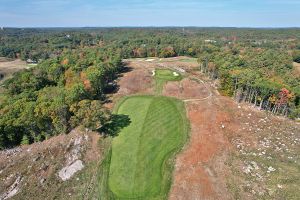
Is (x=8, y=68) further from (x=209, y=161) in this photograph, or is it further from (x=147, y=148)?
(x=209, y=161)

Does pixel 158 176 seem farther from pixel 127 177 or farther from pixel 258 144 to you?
pixel 258 144

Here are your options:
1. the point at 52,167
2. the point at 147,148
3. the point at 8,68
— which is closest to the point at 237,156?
the point at 147,148

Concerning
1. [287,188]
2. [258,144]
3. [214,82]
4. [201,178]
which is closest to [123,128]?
[201,178]

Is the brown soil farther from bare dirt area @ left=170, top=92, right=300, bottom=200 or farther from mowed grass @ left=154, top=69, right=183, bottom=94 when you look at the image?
mowed grass @ left=154, top=69, right=183, bottom=94

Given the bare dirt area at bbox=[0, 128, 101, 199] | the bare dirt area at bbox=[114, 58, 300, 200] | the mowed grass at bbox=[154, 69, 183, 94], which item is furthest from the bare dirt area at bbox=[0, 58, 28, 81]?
the bare dirt area at bbox=[114, 58, 300, 200]

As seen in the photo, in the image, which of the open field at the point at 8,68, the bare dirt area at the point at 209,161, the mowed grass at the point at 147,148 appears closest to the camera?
the bare dirt area at the point at 209,161

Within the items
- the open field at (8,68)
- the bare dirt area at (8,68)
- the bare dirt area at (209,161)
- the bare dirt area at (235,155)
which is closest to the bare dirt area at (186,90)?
the bare dirt area at (235,155)

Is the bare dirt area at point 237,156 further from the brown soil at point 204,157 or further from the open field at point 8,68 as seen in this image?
the open field at point 8,68
